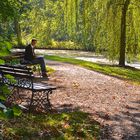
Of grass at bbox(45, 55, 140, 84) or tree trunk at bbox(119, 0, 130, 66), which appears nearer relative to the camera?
grass at bbox(45, 55, 140, 84)

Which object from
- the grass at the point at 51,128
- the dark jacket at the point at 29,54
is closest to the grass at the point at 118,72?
the dark jacket at the point at 29,54

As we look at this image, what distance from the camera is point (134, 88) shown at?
15094 mm

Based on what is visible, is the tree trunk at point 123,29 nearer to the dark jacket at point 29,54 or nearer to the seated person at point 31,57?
the seated person at point 31,57

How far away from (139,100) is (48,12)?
149 ft

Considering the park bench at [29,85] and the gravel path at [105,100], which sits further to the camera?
the park bench at [29,85]

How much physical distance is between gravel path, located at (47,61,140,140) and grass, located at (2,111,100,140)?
353mm

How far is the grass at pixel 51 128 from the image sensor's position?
21.5 feet

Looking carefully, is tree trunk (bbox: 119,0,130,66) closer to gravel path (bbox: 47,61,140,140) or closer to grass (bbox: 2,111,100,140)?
gravel path (bbox: 47,61,140,140)

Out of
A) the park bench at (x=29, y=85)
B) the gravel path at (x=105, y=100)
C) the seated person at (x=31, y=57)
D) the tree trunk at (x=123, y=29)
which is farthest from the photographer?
the tree trunk at (x=123, y=29)

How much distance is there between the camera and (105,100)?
1145 cm

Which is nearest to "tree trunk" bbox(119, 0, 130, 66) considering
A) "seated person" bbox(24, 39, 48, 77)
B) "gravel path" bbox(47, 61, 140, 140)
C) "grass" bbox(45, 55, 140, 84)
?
"grass" bbox(45, 55, 140, 84)

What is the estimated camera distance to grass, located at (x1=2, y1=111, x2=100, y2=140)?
258 inches

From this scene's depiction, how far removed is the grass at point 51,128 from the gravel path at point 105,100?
1.16 ft

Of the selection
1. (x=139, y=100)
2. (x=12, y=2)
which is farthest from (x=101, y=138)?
(x=139, y=100)
